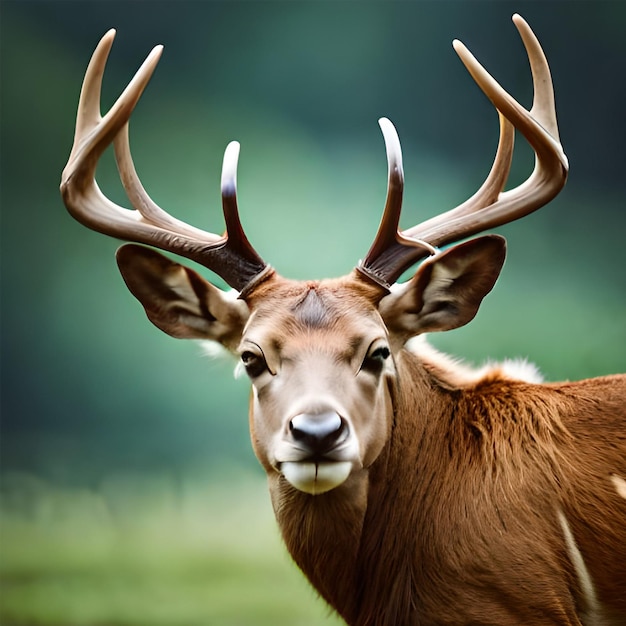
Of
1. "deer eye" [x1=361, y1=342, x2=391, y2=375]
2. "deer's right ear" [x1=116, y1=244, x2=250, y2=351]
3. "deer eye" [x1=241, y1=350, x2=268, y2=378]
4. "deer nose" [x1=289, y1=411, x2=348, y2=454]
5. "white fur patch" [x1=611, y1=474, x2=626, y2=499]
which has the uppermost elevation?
"deer's right ear" [x1=116, y1=244, x2=250, y2=351]

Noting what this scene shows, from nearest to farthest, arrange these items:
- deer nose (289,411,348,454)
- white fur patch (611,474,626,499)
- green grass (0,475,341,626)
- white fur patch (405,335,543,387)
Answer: deer nose (289,411,348,454)
white fur patch (611,474,626,499)
white fur patch (405,335,543,387)
green grass (0,475,341,626)

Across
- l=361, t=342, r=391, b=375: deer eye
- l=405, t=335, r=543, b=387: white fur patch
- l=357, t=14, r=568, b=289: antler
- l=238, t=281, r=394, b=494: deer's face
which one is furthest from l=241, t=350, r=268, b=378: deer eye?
l=405, t=335, r=543, b=387: white fur patch

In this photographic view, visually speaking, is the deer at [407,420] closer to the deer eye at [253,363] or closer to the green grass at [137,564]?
the deer eye at [253,363]

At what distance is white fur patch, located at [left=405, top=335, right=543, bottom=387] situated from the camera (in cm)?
397

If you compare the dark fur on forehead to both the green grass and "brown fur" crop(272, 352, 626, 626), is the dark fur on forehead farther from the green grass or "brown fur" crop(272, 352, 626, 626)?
the green grass

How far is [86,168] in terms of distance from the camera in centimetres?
392

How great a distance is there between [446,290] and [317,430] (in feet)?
3.52

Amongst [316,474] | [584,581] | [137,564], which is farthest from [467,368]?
[137,564]

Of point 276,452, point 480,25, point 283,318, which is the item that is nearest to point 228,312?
point 283,318

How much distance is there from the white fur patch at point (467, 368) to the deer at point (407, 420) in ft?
0.06

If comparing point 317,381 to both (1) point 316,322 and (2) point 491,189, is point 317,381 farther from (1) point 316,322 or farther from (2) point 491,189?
(2) point 491,189

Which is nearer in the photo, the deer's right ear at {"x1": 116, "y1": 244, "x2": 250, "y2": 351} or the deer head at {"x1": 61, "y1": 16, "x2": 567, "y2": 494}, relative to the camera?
the deer head at {"x1": 61, "y1": 16, "x2": 567, "y2": 494}

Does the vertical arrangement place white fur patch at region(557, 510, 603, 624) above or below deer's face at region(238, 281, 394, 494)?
below

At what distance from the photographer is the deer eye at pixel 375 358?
11.1 feet
